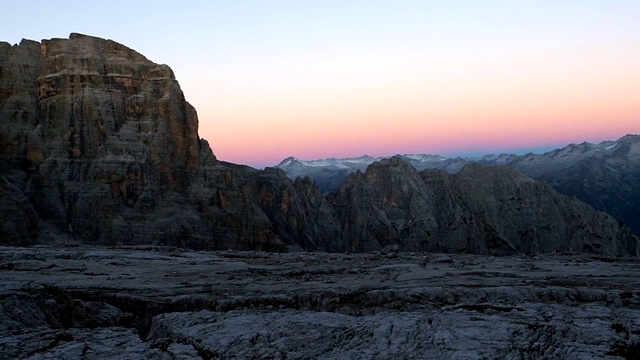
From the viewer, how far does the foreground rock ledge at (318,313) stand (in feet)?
36.2

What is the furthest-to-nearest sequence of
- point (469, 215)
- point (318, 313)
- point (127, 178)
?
point (469, 215) → point (127, 178) → point (318, 313)

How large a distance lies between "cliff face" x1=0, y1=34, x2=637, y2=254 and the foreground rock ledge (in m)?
41.6

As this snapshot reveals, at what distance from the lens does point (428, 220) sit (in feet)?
318

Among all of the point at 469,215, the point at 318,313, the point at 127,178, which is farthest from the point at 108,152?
the point at 318,313

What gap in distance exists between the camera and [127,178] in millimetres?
73562

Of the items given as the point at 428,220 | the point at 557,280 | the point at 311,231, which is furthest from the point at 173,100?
the point at 557,280

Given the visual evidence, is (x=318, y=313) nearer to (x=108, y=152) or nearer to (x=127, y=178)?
(x=127, y=178)

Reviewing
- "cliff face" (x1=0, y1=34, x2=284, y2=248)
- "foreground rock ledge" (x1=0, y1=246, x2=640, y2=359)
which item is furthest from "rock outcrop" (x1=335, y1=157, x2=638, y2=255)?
"foreground rock ledge" (x1=0, y1=246, x2=640, y2=359)

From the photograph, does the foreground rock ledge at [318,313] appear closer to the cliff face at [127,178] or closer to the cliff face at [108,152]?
the cliff face at [127,178]

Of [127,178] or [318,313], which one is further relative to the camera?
[127,178]

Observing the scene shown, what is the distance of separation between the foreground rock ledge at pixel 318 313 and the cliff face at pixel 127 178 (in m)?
41.6

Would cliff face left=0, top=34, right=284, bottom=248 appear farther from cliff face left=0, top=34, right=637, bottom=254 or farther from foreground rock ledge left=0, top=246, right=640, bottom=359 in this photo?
foreground rock ledge left=0, top=246, right=640, bottom=359

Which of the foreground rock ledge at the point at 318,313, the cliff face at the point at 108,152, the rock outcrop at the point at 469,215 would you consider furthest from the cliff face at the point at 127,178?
the foreground rock ledge at the point at 318,313

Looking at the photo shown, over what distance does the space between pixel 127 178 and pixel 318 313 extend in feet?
214
